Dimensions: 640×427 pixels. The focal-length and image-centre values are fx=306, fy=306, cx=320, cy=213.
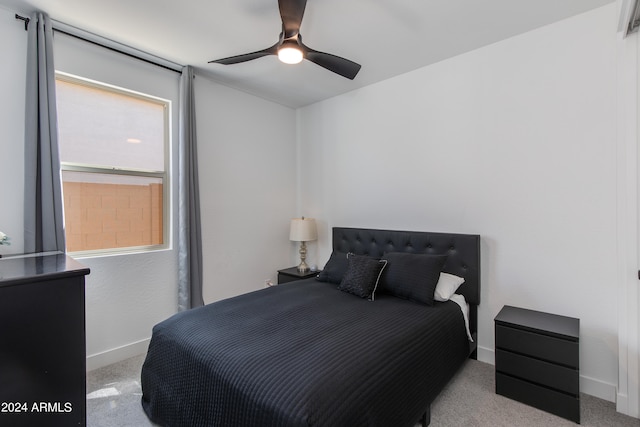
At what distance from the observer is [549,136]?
2.38 metres

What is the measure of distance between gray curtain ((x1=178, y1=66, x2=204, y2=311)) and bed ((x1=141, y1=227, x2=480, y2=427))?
2.82 ft

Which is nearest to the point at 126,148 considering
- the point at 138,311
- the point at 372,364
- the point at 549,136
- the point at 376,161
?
the point at 138,311

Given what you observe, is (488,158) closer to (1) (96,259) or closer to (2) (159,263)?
(2) (159,263)

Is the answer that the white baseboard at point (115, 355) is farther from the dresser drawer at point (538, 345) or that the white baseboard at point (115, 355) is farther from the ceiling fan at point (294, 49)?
the dresser drawer at point (538, 345)

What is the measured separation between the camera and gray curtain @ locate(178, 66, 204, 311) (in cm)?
299

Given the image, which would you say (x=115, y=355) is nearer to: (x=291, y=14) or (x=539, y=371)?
(x=291, y=14)

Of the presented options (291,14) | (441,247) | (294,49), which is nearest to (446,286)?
(441,247)

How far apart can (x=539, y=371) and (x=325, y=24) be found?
9.44 feet

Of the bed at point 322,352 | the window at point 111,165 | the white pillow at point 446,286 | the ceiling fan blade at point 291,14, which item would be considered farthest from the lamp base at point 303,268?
the ceiling fan blade at point 291,14

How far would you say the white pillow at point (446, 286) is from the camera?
8.18 feet

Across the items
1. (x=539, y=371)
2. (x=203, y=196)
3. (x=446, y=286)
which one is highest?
(x=203, y=196)

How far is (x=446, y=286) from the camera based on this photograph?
2547 mm

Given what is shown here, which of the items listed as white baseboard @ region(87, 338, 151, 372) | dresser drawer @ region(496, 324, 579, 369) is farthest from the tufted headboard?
white baseboard @ region(87, 338, 151, 372)

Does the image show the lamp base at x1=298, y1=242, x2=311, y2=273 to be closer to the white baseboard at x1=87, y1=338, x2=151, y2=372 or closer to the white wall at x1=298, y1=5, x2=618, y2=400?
the white wall at x1=298, y1=5, x2=618, y2=400
